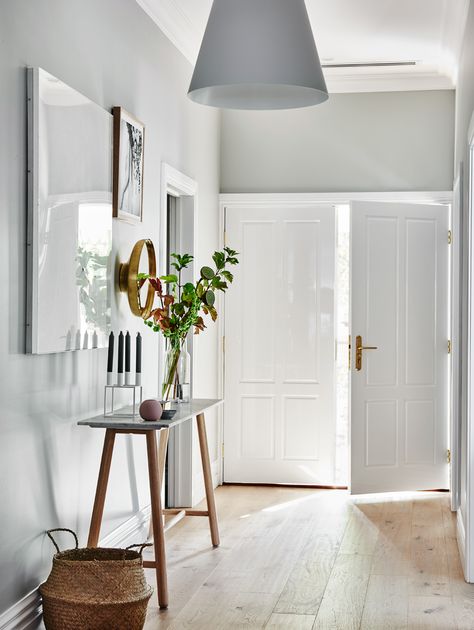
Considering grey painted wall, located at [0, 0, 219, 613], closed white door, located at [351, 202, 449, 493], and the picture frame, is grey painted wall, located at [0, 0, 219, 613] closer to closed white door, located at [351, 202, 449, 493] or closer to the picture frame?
the picture frame

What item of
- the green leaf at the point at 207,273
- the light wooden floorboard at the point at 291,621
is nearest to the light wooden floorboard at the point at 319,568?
the light wooden floorboard at the point at 291,621

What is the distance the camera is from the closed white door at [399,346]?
19.9ft

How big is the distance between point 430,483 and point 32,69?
14.1ft

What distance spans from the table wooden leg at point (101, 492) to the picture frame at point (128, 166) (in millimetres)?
1075

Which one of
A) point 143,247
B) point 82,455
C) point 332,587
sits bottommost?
point 332,587

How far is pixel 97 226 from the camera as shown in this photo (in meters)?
3.71

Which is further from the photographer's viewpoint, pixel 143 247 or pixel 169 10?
pixel 169 10

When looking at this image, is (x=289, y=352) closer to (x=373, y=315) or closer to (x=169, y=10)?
(x=373, y=315)

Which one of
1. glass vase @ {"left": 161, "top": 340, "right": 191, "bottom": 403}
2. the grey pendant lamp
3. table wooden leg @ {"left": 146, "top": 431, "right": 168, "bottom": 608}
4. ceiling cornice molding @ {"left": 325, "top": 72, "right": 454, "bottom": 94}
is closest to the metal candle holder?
table wooden leg @ {"left": 146, "top": 431, "right": 168, "bottom": 608}

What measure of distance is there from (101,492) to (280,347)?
2.97m

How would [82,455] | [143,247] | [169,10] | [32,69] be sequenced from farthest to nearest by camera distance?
[169,10]
[143,247]
[82,455]
[32,69]

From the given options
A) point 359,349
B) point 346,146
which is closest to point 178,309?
point 359,349

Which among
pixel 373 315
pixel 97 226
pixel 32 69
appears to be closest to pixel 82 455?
pixel 97 226

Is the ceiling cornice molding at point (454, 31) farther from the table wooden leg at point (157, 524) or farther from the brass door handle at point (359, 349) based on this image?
the table wooden leg at point (157, 524)
